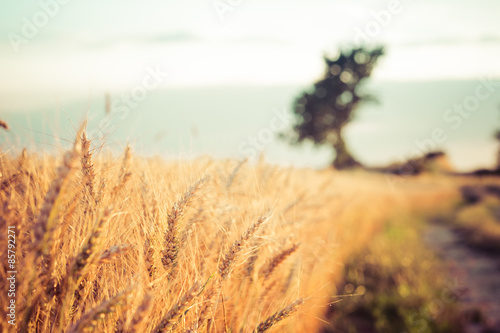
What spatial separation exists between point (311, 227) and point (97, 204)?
2295 millimetres

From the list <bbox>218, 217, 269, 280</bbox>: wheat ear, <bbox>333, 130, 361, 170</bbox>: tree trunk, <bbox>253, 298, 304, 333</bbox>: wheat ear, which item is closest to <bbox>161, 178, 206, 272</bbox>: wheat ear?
<bbox>218, 217, 269, 280</bbox>: wheat ear

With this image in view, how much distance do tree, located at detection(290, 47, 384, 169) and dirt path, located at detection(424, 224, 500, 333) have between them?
17.8 m

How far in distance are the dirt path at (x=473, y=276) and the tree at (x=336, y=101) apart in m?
17.8

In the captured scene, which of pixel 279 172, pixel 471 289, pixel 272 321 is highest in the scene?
pixel 279 172

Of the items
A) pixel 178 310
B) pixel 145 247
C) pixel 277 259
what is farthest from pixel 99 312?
pixel 277 259

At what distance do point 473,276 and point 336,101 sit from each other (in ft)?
72.0

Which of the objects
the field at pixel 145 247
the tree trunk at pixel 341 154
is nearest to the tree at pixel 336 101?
the tree trunk at pixel 341 154

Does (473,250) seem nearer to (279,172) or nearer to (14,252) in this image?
(279,172)

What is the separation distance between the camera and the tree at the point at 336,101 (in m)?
26.4

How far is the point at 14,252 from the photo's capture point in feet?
2.93

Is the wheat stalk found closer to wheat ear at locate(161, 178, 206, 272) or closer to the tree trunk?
wheat ear at locate(161, 178, 206, 272)

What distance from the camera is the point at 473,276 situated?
5871 mm

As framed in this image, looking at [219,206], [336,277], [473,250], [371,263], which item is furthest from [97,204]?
[473,250]

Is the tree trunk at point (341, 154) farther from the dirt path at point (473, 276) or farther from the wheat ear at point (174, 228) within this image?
the wheat ear at point (174, 228)
